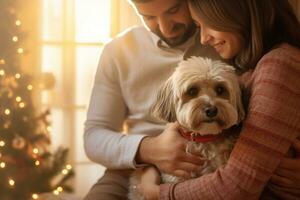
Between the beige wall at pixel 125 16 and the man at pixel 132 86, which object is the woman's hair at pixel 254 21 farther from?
the beige wall at pixel 125 16

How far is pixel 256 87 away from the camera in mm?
1412

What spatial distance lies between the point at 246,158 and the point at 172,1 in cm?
64

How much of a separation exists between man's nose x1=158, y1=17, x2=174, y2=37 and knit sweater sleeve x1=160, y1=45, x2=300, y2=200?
46 centimetres

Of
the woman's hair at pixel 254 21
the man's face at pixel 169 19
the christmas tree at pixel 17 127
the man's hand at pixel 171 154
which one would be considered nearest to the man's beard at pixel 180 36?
the man's face at pixel 169 19

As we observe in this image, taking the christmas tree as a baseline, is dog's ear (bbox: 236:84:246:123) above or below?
above

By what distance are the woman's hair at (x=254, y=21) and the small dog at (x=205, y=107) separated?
11 cm

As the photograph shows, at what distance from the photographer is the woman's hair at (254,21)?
151 centimetres

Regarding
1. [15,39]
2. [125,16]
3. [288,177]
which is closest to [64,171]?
[15,39]

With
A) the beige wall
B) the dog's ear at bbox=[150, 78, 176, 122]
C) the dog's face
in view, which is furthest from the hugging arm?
the beige wall

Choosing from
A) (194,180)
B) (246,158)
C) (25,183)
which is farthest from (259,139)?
(25,183)

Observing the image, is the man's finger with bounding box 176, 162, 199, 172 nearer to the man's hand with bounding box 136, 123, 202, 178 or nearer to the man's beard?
the man's hand with bounding box 136, 123, 202, 178

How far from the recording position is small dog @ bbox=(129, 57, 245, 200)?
142cm

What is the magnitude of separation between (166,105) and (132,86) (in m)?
0.36

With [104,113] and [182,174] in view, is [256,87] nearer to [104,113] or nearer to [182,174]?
[182,174]
